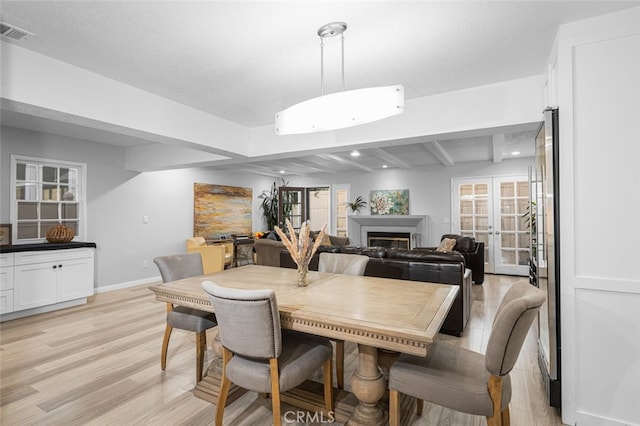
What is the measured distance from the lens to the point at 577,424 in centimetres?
197

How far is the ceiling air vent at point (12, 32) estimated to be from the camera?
6.44ft

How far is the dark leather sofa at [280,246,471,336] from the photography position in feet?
11.1

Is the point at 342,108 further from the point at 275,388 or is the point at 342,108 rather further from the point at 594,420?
the point at 594,420

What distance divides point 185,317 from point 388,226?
5.97 m

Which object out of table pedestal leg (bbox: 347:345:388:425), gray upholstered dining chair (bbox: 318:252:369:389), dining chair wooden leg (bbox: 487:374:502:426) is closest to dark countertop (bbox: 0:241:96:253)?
gray upholstered dining chair (bbox: 318:252:369:389)

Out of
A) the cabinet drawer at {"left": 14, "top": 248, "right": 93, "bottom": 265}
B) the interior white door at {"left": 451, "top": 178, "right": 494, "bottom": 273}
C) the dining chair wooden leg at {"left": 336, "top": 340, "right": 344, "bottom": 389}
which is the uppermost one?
the interior white door at {"left": 451, "top": 178, "right": 494, "bottom": 273}

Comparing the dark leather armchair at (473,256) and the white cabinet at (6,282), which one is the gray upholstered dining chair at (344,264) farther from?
the white cabinet at (6,282)

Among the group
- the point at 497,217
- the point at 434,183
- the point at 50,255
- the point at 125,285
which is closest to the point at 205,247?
the point at 125,285

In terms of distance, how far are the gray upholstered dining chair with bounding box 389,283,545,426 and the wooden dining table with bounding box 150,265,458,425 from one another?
16cm

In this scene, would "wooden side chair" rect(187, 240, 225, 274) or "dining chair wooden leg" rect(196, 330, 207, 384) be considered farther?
"wooden side chair" rect(187, 240, 225, 274)

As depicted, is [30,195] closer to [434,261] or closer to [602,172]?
[434,261]
